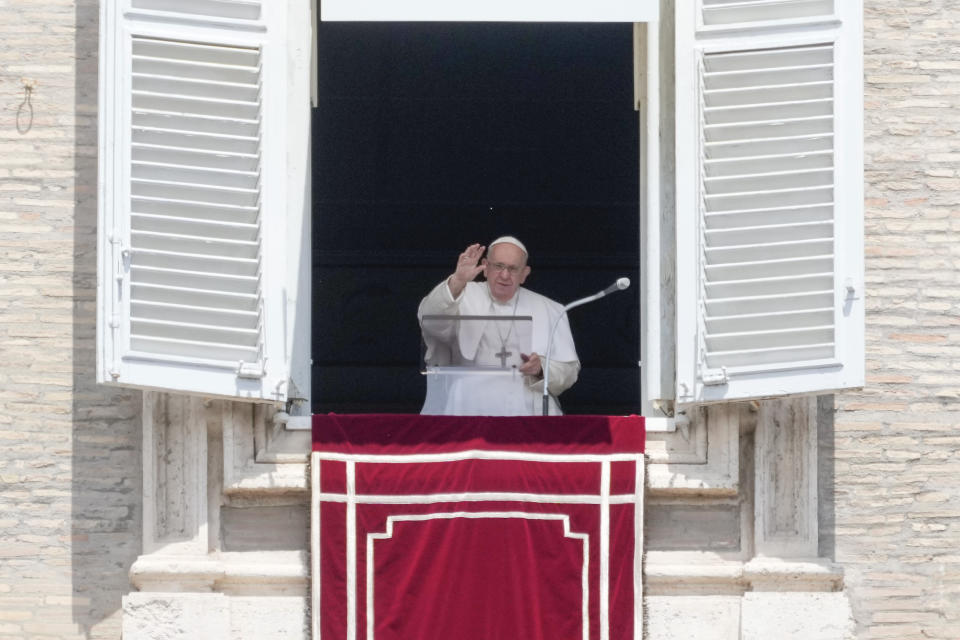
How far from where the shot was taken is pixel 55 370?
973 centimetres

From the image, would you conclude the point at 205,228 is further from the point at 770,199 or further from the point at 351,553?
the point at 770,199

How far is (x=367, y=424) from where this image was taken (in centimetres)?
941

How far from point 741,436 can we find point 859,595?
78 cm

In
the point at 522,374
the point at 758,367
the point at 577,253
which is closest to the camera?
the point at 758,367

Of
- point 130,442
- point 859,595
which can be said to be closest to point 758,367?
point 859,595

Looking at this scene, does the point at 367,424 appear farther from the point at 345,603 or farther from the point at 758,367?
the point at 758,367

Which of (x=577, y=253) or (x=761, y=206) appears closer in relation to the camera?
(x=761, y=206)

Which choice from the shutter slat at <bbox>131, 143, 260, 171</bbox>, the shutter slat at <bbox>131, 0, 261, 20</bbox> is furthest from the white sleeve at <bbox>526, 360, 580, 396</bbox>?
the shutter slat at <bbox>131, 0, 261, 20</bbox>

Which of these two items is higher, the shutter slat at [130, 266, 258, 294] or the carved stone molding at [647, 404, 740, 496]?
the shutter slat at [130, 266, 258, 294]

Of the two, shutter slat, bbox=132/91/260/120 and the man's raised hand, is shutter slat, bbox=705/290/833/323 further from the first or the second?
shutter slat, bbox=132/91/260/120

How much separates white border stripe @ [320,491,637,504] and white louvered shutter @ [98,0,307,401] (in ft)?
1.56

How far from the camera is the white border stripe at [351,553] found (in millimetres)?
9305

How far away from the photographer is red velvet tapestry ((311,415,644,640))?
9.30m

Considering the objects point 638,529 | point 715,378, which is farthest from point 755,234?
point 638,529
